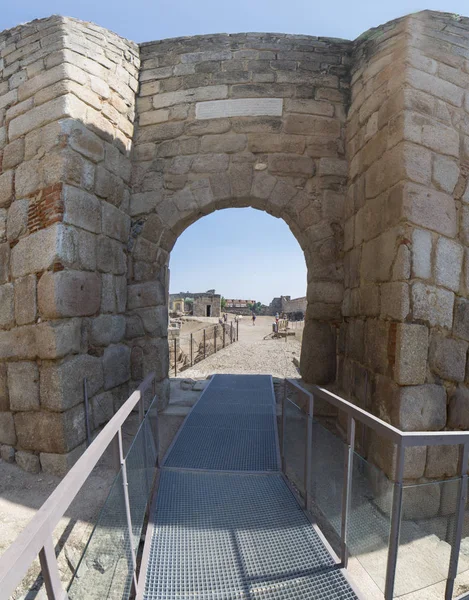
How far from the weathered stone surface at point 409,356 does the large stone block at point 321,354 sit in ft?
3.90

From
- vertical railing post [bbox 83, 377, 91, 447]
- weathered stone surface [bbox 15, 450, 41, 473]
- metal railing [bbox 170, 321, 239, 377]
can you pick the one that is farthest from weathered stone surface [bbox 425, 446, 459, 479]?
metal railing [bbox 170, 321, 239, 377]

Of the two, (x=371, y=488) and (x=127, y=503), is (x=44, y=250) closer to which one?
(x=127, y=503)

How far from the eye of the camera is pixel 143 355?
3.64 meters

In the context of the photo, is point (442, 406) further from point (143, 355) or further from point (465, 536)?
point (143, 355)

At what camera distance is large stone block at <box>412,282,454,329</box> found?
236cm

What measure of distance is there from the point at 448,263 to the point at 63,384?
10.5ft

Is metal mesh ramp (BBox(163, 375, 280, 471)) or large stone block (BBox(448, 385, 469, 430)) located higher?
large stone block (BBox(448, 385, 469, 430))

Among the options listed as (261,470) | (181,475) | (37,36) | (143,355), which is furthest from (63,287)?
(37,36)

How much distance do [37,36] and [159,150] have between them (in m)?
1.45

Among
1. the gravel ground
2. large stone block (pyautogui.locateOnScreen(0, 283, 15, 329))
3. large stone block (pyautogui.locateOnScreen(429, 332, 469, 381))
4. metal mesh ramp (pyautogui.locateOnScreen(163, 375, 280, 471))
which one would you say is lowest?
the gravel ground

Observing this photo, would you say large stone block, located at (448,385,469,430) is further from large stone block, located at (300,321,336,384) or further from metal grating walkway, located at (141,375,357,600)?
metal grating walkway, located at (141,375,357,600)

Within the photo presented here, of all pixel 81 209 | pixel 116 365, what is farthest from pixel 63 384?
pixel 81 209

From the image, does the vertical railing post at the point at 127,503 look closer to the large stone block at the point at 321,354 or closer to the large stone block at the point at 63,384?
the large stone block at the point at 63,384

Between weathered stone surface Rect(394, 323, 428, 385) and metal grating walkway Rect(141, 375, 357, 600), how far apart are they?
1.18 metres
